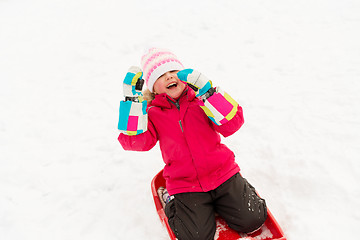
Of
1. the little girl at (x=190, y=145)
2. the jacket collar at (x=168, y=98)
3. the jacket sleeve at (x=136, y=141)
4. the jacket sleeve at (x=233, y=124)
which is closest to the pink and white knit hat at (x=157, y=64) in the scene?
the little girl at (x=190, y=145)

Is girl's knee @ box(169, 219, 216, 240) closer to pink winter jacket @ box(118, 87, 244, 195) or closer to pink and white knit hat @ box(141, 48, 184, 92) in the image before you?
pink winter jacket @ box(118, 87, 244, 195)

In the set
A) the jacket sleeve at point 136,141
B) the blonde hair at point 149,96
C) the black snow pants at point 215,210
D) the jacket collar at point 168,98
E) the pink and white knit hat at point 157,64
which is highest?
the pink and white knit hat at point 157,64

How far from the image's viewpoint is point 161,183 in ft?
8.21

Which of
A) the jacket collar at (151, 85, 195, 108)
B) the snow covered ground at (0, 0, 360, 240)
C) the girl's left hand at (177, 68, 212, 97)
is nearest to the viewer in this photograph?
the girl's left hand at (177, 68, 212, 97)

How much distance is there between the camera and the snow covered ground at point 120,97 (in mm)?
2303

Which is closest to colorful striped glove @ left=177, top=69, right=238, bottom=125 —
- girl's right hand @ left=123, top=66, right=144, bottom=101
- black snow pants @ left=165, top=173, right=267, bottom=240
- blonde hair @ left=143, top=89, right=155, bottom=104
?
girl's right hand @ left=123, top=66, right=144, bottom=101

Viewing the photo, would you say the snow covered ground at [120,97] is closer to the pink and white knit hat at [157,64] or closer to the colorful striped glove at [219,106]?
the colorful striped glove at [219,106]

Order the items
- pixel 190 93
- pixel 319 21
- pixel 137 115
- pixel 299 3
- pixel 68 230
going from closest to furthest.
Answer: pixel 137 115 → pixel 190 93 → pixel 68 230 → pixel 319 21 → pixel 299 3

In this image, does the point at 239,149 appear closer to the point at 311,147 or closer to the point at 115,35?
the point at 311,147

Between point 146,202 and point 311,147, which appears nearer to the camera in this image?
point 146,202

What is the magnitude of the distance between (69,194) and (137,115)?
1143mm

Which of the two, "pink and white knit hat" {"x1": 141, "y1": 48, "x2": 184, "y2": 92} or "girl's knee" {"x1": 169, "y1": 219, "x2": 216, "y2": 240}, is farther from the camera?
"pink and white knit hat" {"x1": 141, "y1": 48, "x2": 184, "y2": 92}

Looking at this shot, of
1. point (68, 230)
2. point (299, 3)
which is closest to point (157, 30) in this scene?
point (299, 3)

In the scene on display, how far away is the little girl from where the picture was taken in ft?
6.41
